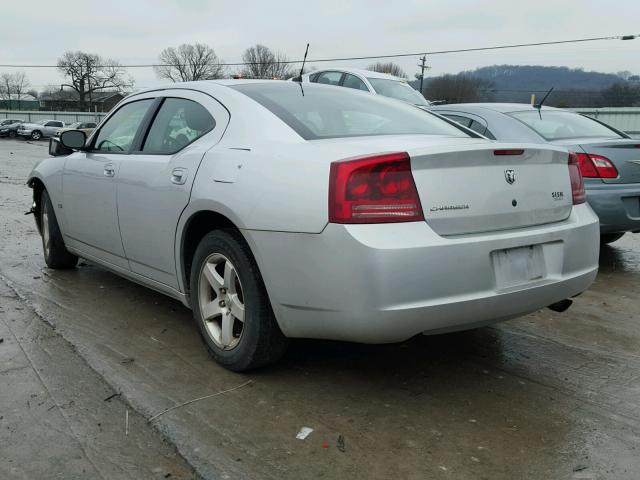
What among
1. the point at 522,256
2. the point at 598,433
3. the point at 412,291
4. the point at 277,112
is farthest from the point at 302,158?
the point at 598,433

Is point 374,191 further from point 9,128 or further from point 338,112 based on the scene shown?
point 9,128

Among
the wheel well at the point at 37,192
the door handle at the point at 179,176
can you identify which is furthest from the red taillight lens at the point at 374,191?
the wheel well at the point at 37,192

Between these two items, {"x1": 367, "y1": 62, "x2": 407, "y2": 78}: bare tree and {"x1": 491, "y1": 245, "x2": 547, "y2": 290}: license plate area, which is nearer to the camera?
{"x1": 491, "y1": 245, "x2": 547, "y2": 290}: license plate area

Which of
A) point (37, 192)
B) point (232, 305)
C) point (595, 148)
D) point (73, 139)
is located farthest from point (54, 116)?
point (232, 305)

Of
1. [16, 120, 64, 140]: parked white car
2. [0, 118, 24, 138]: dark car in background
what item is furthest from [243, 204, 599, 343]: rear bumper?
[0, 118, 24, 138]: dark car in background

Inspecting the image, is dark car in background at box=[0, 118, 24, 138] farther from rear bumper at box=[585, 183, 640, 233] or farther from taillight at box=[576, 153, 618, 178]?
rear bumper at box=[585, 183, 640, 233]

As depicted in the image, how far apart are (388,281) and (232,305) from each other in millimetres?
1020

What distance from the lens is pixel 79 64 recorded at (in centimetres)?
8219

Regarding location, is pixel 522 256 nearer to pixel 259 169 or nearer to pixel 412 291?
pixel 412 291

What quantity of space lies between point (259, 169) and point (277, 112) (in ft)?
1.57

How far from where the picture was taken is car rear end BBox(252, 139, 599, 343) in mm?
2645

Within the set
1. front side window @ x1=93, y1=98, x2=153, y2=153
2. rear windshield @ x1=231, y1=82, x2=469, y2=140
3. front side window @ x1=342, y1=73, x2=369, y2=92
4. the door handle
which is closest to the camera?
rear windshield @ x1=231, y1=82, x2=469, y2=140

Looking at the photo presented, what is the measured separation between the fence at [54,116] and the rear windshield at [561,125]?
2246 inches

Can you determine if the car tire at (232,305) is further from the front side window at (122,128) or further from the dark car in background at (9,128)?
the dark car in background at (9,128)
